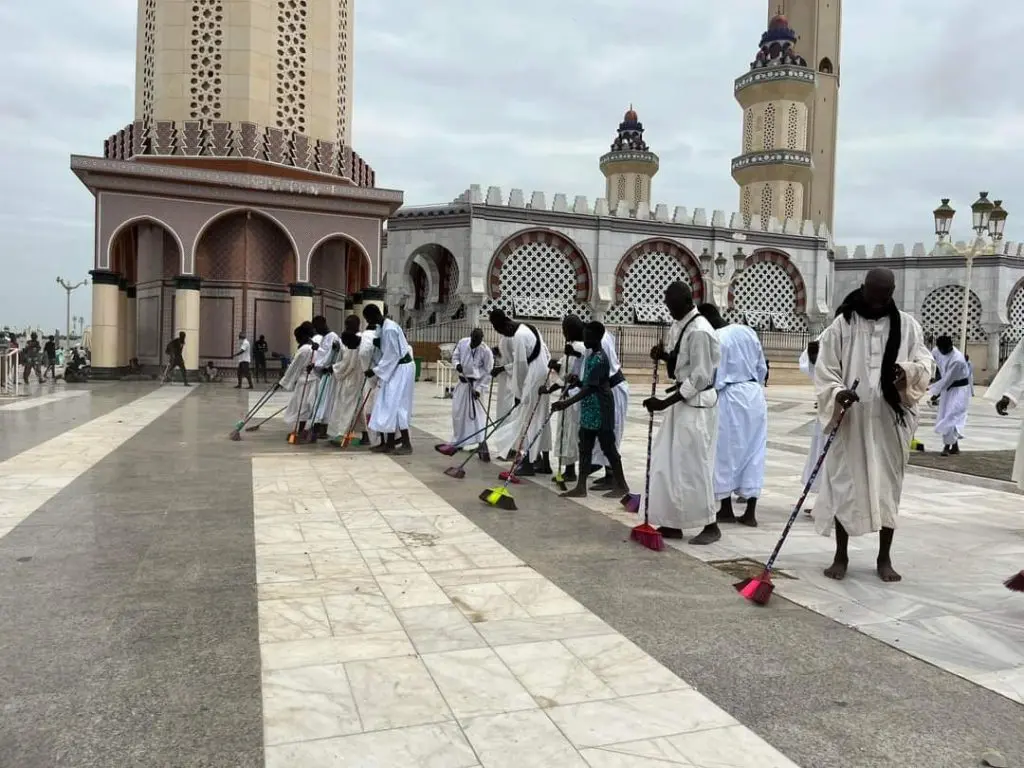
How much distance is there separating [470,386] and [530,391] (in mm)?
1462

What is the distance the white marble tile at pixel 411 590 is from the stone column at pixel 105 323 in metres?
16.7

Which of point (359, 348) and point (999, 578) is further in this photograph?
point (359, 348)

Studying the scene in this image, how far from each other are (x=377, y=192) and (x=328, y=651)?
17735 millimetres

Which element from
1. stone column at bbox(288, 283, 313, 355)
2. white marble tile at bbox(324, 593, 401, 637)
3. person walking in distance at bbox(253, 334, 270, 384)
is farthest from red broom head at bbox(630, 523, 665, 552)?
person walking in distance at bbox(253, 334, 270, 384)

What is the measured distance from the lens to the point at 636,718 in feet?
7.82

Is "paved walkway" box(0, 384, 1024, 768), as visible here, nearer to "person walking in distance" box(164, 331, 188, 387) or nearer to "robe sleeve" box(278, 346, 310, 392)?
"robe sleeve" box(278, 346, 310, 392)

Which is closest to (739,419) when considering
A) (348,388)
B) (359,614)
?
(359,614)

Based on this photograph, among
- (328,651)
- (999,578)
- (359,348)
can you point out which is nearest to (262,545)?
(328,651)

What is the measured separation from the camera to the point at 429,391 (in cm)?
1947

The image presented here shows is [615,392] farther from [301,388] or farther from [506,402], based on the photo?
[301,388]

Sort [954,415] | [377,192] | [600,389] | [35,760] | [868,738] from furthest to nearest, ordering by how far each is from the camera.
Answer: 1. [377,192]
2. [954,415]
3. [600,389]
4. [868,738]
5. [35,760]

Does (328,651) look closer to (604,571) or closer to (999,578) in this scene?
(604,571)

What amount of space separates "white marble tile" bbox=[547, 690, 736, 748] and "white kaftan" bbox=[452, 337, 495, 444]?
609 centimetres

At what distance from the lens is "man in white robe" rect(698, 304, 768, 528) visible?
541cm
